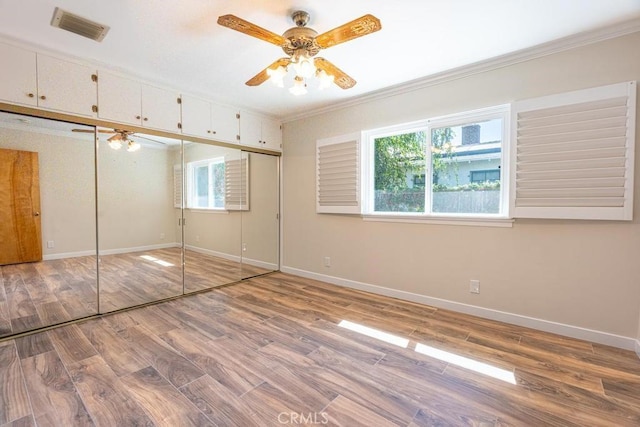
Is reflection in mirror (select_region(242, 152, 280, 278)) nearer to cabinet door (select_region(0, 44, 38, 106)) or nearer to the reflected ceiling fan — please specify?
the reflected ceiling fan

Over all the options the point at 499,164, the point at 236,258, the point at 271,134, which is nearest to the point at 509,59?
the point at 499,164

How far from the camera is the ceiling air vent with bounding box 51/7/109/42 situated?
6.79ft

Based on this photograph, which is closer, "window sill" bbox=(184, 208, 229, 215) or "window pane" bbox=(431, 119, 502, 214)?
"window pane" bbox=(431, 119, 502, 214)

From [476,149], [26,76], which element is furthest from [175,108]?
[476,149]

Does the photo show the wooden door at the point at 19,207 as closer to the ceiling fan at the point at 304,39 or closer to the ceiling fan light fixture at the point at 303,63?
the ceiling fan at the point at 304,39

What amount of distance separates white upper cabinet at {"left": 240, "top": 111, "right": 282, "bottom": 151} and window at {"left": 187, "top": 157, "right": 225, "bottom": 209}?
0.53m

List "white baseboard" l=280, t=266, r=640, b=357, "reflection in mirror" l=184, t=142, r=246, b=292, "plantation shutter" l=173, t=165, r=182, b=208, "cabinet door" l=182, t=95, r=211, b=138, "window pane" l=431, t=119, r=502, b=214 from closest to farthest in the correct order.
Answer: "white baseboard" l=280, t=266, r=640, b=357, "window pane" l=431, t=119, r=502, b=214, "cabinet door" l=182, t=95, r=211, b=138, "plantation shutter" l=173, t=165, r=182, b=208, "reflection in mirror" l=184, t=142, r=246, b=292

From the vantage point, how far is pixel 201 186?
3877 mm

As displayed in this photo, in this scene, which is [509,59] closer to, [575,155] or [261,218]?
[575,155]

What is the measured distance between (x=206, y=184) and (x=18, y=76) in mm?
1973

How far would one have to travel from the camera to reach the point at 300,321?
9.27 feet

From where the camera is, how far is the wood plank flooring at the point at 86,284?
2795 mm

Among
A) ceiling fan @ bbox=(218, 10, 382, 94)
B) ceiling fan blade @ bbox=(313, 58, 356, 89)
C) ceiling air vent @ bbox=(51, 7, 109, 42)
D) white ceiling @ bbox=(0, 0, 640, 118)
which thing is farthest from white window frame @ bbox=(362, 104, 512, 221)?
ceiling air vent @ bbox=(51, 7, 109, 42)

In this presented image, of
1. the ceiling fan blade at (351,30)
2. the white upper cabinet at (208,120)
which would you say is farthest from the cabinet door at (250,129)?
the ceiling fan blade at (351,30)
